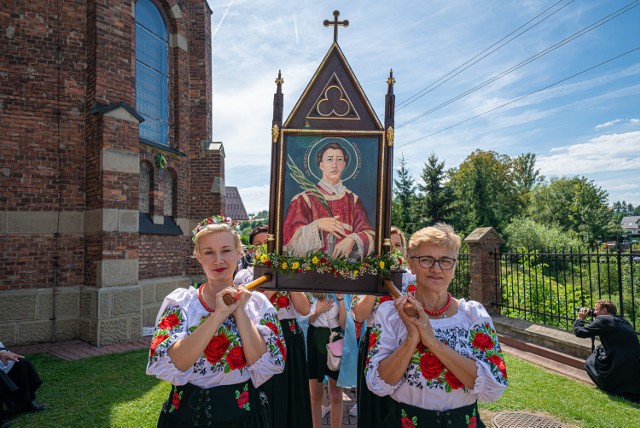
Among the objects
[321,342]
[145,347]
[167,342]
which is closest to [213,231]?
[167,342]

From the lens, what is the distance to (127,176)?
8781 millimetres

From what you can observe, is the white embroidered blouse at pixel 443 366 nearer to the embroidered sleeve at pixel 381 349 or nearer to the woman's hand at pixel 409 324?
the embroidered sleeve at pixel 381 349

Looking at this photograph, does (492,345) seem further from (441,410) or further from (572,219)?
(572,219)

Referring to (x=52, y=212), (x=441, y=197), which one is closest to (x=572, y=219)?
(x=441, y=197)

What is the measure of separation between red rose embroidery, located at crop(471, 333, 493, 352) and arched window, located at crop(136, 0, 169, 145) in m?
10.2

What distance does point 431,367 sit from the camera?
86.7 inches

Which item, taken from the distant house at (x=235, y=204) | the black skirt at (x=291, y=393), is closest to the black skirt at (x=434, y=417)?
the black skirt at (x=291, y=393)

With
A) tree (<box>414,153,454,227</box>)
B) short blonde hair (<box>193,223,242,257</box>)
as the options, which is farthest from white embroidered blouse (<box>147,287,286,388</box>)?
tree (<box>414,153,454,227</box>)

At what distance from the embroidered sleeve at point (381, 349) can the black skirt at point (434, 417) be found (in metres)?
0.15

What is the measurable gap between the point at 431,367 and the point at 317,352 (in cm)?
214

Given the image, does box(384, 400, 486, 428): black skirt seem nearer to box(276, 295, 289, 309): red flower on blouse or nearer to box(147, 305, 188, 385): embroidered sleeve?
box(147, 305, 188, 385): embroidered sleeve

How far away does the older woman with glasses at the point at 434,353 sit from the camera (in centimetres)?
212

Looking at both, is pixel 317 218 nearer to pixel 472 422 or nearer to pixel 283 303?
pixel 283 303

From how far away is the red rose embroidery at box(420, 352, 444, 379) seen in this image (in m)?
2.20
